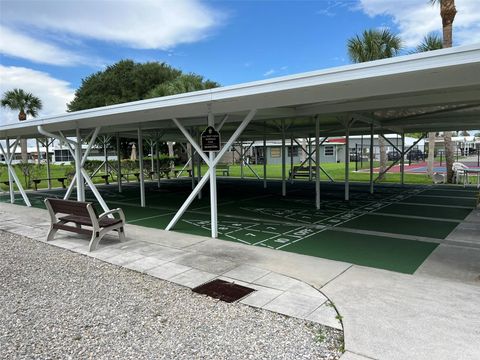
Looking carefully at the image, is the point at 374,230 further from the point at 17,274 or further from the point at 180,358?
the point at 17,274

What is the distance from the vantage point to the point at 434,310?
367 cm

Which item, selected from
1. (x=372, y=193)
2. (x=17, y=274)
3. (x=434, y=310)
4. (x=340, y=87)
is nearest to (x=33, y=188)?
(x=17, y=274)

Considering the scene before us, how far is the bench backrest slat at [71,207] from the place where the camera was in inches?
255

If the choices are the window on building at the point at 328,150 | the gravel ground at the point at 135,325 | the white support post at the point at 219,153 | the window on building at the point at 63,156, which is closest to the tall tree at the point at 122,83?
the window on building at the point at 328,150

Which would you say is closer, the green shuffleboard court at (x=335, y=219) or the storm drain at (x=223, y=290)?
the storm drain at (x=223, y=290)

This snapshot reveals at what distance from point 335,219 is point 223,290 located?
5.05m

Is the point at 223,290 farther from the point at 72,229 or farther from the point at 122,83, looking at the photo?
the point at 122,83

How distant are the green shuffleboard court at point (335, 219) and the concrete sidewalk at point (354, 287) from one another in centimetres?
51

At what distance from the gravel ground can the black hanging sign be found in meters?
2.86

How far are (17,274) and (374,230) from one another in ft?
21.2

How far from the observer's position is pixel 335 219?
28.7 ft

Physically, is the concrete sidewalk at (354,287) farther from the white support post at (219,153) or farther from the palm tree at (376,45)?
the palm tree at (376,45)

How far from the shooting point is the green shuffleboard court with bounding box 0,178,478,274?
608cm

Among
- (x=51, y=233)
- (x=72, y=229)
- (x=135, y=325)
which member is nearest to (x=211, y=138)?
(x=72, y=229)
